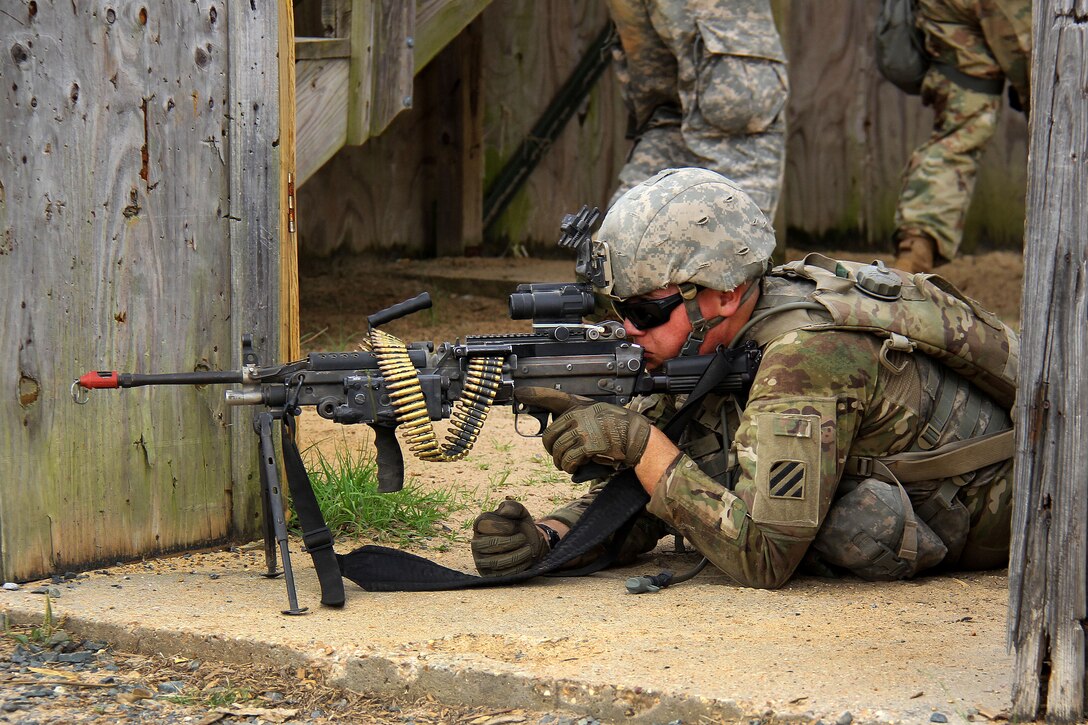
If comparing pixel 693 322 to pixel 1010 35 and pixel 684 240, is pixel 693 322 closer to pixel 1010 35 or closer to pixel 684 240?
pixel 684 240

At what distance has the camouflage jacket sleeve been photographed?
11.1 ft

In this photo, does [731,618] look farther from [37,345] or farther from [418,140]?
[418,140]

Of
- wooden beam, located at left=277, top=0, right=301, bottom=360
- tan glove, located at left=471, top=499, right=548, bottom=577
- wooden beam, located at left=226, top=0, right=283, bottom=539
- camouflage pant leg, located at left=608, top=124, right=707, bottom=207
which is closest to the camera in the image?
tan glove, located at left=471, top=499, right=548, bottom=577

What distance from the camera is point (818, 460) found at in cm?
339

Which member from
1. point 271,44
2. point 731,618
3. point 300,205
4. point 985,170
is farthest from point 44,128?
point 985,170

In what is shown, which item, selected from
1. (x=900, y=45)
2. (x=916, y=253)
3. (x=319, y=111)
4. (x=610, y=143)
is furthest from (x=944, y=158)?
(x=319, y=111)

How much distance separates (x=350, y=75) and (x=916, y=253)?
314cm

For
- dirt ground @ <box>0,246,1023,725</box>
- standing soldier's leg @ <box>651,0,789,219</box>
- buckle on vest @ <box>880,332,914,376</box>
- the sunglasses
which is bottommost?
dirt ground @ <box>0,246,1023,725</box>

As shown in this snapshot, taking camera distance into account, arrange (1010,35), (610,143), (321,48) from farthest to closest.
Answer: (610,143) < (1010,35) < (321,48)

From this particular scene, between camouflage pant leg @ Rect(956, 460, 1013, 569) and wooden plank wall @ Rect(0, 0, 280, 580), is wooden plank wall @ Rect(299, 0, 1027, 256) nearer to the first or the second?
wooden plank wall @ Rect(0, 0, 280, 580)

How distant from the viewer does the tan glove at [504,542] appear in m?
3.74

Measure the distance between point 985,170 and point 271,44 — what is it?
5785 millimetres

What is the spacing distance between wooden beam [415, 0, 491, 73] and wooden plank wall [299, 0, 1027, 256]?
77.0 inches

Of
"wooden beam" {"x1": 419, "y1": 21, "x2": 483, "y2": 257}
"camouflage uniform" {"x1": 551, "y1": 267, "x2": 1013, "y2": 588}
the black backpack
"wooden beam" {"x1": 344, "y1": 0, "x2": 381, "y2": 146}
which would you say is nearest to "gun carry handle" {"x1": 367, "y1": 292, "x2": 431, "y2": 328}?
"camouflage uniform" {"x1": 551, "y1": 267, "x2": 1013, "y2": 588}
